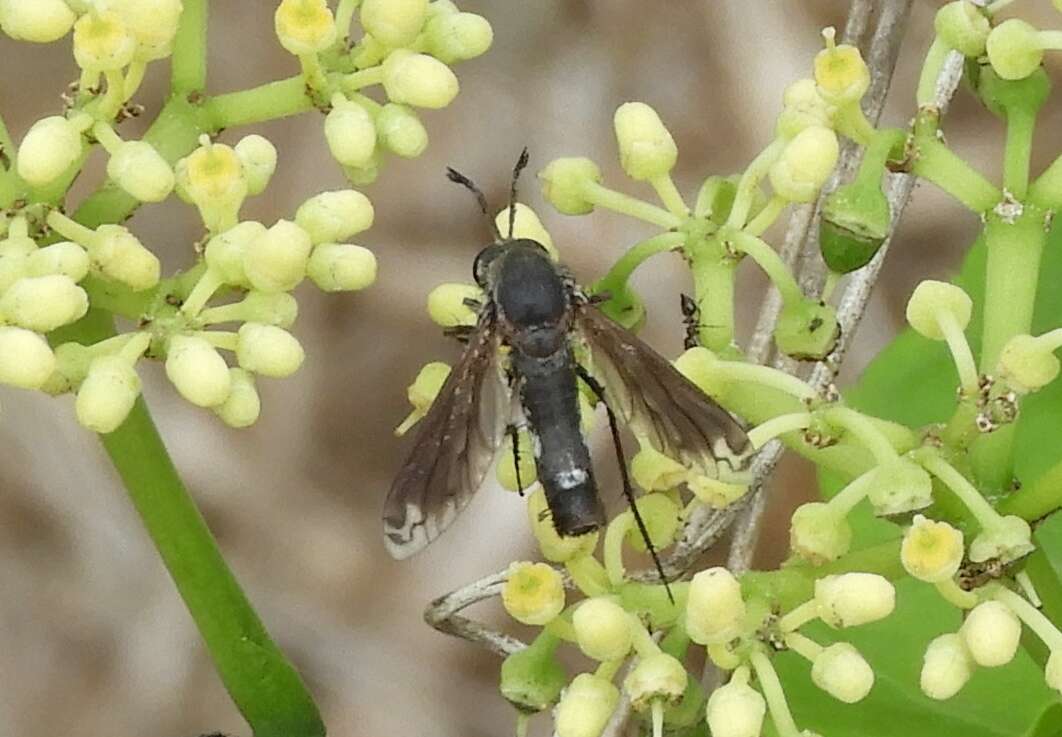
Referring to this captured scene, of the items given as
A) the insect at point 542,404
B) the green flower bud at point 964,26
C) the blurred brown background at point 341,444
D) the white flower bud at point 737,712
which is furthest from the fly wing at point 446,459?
the blurred brown background at point 341,444

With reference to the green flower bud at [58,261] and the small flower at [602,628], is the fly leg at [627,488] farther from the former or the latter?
the green flower bud at [58,261]

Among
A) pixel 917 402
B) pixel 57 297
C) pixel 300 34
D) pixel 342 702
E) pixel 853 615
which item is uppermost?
pixel 300 34

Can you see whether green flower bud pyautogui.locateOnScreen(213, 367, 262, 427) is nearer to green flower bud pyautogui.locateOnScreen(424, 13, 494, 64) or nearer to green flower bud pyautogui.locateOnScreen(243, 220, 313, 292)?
green flower bud pyautogui.locateOnScreen(243, 220, 313, 292)

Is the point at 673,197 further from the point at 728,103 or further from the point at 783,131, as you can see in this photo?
the point at 728,103

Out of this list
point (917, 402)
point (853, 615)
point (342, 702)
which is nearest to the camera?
point (853, 615)

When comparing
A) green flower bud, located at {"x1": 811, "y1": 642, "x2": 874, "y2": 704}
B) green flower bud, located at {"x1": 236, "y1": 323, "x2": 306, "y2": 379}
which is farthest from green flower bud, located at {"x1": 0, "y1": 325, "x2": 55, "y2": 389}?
green flower bud, located at {"x1": 811, "y1": 642, "x2": 874, "y2": 704}

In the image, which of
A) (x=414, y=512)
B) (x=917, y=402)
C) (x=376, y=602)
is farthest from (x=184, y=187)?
(x=376, y=602)
